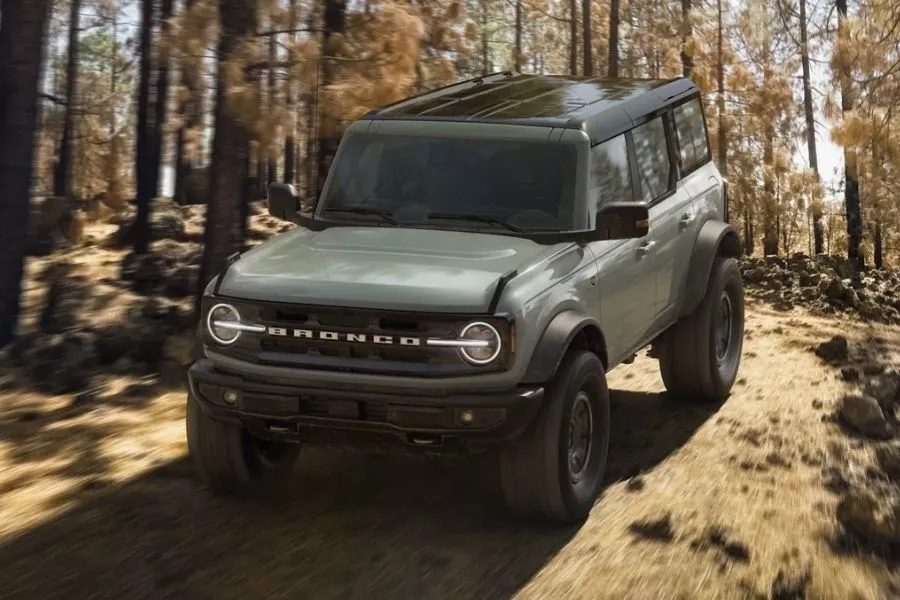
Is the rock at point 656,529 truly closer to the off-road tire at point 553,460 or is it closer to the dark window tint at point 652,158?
the off-road tire at point 553,460

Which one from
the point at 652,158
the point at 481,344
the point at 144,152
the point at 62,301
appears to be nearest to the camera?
the point at 481,344

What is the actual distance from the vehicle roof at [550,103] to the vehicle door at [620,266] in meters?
0.15

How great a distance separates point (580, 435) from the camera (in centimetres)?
530

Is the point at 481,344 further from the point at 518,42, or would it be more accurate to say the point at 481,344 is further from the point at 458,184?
the point at 518,42

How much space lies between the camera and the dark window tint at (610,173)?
5.81m

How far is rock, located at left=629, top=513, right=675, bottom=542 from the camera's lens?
4902 mm

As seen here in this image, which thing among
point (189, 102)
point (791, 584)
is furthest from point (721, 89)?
point (791, 584)

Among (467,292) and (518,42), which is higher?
(518,42)

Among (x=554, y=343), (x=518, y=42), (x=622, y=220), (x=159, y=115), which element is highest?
(x=518, y=42)

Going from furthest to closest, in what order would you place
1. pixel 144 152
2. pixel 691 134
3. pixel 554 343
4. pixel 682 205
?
pixel 144 152
pixel 691 134
pixel 682 205
pixel 554 343

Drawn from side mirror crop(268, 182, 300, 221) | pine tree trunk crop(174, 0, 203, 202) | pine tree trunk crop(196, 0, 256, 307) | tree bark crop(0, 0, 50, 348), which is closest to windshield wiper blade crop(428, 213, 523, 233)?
side mirror crop(268, 182, 300, 221)

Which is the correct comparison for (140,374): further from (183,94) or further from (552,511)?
(552,511)

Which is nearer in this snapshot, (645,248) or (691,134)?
(645,248)

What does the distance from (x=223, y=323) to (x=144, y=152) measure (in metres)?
15.6
